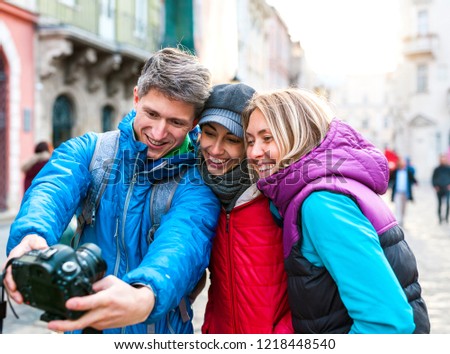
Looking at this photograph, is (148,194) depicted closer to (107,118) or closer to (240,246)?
(240,246)

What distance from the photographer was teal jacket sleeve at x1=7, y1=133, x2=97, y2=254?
1.77 meters

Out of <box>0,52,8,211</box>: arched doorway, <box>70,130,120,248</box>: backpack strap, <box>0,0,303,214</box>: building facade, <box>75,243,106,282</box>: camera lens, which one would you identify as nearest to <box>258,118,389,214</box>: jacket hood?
<box>70,130,120,248</box>: backpack strap

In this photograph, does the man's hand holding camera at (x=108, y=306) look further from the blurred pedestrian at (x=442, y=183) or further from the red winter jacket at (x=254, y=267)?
the blurred pedestrian at (x=442, y=183)

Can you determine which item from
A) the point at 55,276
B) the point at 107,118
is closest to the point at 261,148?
the point at 55,276

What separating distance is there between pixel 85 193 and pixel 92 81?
13.1m

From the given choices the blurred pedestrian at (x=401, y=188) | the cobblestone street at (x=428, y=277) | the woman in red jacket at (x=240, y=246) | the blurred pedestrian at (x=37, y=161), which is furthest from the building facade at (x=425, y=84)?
the woman in red jacket at (x=240, y=246)

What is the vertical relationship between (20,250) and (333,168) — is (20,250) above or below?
below

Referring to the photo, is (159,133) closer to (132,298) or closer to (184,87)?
(184,87)

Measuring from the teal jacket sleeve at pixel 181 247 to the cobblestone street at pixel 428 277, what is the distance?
2.57 feet

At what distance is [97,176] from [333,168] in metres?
0.91

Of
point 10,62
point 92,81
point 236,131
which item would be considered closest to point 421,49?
point 92,81

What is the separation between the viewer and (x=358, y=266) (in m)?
1.71

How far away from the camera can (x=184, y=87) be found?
6.86 ft

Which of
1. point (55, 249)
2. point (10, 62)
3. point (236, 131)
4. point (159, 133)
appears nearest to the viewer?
point (55, 249)
